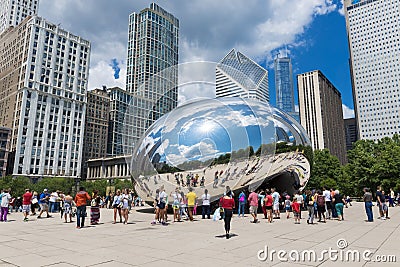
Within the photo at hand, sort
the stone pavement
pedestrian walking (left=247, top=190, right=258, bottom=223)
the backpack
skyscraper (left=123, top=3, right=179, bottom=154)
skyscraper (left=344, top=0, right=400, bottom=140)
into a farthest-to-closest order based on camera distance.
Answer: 1. skyscraper (left=344, top=0, right=400, bottom=140)
2. skyscraper (left=123, top=3, right=179, bottom=154)
3. the backpack
4. pedestrian walking (left=247, top=190, right=258, bottom=223)
5. the stone pavement

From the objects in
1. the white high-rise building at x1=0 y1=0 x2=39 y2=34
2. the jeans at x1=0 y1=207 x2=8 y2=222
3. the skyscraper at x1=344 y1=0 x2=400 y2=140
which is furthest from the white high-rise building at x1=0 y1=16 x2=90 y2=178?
the skyscraper at x1=344 y1=0 x2=400 y2=140

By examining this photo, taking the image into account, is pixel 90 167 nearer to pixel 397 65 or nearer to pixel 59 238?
pixel 59 238

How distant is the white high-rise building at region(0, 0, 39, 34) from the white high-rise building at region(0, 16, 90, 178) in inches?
1231

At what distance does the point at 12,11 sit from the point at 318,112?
139 meters

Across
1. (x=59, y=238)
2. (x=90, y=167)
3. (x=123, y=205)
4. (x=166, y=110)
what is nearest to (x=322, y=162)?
(x=166, y=110)

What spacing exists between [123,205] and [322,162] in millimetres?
42252

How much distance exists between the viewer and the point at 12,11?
12356cm

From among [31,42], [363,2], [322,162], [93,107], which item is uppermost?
[363,2]

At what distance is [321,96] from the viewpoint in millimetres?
148750

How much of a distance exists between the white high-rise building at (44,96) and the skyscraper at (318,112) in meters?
99.8

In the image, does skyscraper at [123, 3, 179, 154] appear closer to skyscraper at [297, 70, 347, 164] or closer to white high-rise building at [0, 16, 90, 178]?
white high-rise building at [0, 16, 90, 178]

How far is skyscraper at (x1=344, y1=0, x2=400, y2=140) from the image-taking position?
146250 millimetres

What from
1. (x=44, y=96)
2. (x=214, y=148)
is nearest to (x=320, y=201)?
(x=214, y=148)

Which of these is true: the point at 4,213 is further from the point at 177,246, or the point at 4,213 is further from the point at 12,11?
the point at 12,11
